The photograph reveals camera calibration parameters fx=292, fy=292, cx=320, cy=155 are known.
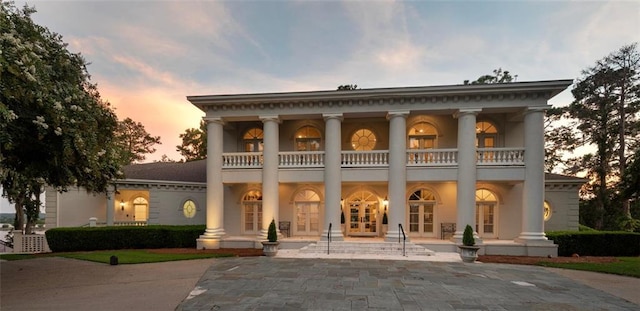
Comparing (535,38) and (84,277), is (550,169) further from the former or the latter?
(84,277)

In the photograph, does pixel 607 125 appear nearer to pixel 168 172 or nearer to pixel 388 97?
pixel 388 97

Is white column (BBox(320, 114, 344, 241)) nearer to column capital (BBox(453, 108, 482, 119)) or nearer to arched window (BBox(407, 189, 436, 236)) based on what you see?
arched window (BBox(407, 189, 436, 236))

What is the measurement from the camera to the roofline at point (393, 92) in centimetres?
1230

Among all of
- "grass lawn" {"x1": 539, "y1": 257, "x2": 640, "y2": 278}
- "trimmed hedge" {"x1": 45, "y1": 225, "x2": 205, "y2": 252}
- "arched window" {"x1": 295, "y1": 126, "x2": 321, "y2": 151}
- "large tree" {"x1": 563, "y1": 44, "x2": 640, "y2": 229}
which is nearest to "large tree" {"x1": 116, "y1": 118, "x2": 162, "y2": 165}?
"trimmed hedge" {"x1": 45, "y1": 225, "x2": 205, "y2": 252}

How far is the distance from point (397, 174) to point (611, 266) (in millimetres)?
7981

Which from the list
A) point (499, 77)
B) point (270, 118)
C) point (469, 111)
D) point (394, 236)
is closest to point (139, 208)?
point (270, 118)

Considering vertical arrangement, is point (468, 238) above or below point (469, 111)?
Answer: below

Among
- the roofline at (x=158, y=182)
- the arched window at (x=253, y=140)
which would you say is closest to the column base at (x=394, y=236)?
the arched window at (x=253, y=140)

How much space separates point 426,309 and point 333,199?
25.7ft

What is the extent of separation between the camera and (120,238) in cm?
1455

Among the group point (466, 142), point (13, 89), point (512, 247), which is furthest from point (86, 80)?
point (512, 247)

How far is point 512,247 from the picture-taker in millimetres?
12875

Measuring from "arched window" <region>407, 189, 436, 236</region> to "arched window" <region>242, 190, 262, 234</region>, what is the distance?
8030mm

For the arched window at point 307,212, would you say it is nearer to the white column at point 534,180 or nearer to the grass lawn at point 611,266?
the white column at point 534,180
